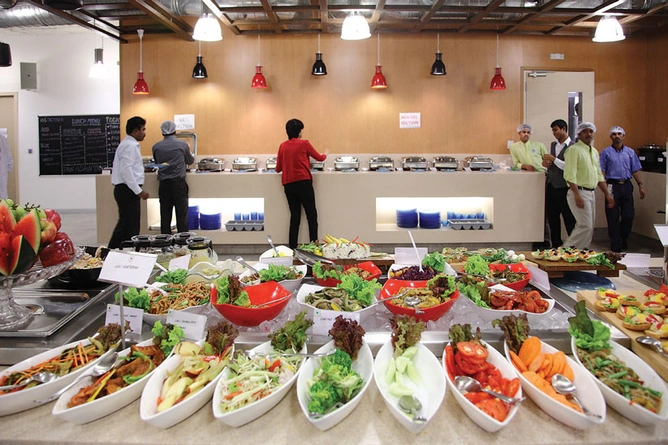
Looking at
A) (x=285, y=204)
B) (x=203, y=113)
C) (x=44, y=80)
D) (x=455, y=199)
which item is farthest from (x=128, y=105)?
(x=455, y=199)

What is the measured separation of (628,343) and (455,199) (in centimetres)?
509

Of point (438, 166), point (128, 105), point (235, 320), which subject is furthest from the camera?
point (128, 105)

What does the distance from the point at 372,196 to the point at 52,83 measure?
298 inches

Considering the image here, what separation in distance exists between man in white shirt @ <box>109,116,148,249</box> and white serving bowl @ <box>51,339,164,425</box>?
4.35 meters

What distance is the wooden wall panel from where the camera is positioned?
7590mm

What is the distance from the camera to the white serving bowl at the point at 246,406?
1.29m

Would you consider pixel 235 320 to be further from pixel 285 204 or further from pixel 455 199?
pixel 455 199

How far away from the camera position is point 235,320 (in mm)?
1842

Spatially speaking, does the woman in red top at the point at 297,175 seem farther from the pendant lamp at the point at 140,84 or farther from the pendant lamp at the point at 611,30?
the pendant lamp at the point at 611,30

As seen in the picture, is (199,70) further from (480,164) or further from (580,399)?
(580,399)

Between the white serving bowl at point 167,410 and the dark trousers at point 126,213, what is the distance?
4433 millimetres

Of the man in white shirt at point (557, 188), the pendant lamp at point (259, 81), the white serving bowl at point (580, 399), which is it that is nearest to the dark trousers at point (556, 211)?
the man in white shirt at point (557, 188)

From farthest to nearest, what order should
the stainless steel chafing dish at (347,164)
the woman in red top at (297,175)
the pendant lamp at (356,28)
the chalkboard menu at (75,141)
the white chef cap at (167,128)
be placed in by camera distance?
the chalkboard menu at (75,141), the stainless steel chafing dish at (347,164), the white chef cap at (167,128), the woman in red top at (297,175), the pendant lamp at (356,28)

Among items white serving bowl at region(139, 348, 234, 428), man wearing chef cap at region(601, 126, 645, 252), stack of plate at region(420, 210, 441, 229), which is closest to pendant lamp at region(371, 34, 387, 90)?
stack of plate at region(420, 210, 441, 229)
